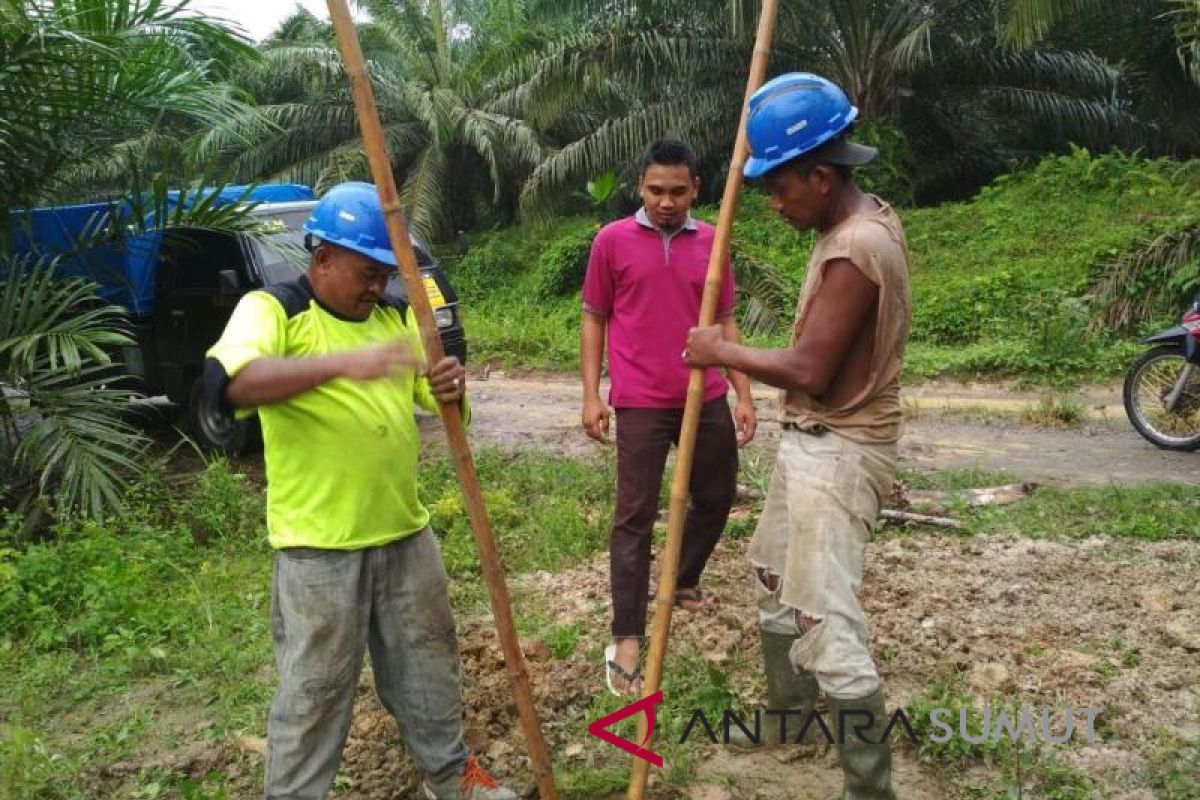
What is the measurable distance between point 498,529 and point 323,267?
325cm

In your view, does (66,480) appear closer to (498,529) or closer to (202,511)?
(202,511)

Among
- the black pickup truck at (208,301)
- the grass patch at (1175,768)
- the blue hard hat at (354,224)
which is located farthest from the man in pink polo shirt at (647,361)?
the black pickup truck at (208,301)

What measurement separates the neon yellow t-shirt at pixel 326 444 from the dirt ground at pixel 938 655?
1067mm

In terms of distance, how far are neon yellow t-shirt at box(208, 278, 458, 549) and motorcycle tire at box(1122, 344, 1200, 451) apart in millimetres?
5881

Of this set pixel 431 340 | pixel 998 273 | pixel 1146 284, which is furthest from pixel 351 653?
pixel 998 273

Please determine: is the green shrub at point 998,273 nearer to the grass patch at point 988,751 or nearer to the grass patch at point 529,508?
the grass patch at point 529,508

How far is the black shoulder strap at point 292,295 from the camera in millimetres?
2711

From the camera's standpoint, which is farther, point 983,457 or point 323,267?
point 983,457

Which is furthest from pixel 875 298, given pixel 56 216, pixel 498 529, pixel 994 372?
pixel 994 372

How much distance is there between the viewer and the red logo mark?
9.74 ft

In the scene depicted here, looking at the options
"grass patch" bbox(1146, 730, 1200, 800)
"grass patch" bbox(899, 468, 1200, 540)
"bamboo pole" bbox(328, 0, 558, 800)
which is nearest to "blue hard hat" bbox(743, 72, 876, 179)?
"bamboo pole" bbox(328, 0, 558, 800)

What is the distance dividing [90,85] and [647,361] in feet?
13.6

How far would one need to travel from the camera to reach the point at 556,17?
14344 millimetres

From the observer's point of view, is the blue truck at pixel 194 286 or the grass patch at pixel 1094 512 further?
the blue truck at pixel 194 286
